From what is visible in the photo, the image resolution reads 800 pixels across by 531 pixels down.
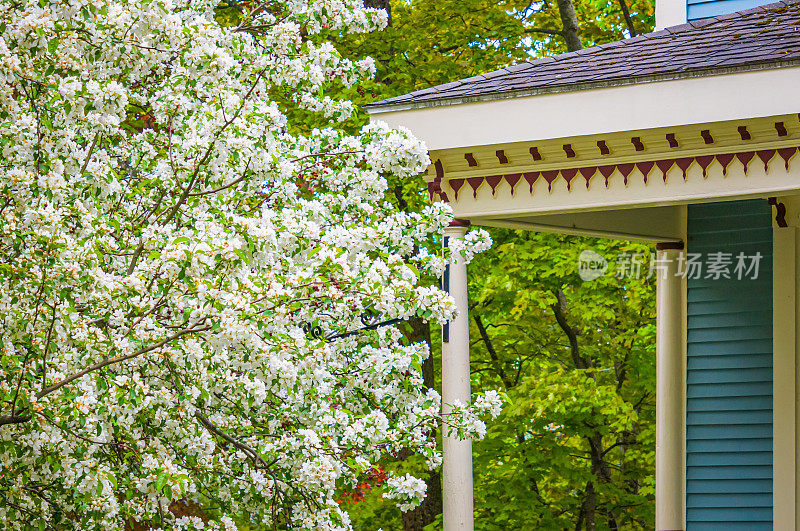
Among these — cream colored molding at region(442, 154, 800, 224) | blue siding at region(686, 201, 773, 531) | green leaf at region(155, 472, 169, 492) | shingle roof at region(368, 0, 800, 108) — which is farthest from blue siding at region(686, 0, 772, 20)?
green leaf at region(155, 472, 169, 492)

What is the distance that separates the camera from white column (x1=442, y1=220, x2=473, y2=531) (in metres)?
5.44

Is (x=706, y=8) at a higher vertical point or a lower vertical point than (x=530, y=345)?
higher

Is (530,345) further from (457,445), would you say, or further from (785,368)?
(457,445)

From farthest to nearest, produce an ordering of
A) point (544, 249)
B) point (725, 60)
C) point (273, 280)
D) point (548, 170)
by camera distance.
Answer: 1. point (544, 249)
2. point (548, 170)
3. point (725, 60)
4. point (273, 280)

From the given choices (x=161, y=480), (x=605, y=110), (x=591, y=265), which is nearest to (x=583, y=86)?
(x=605, y=110)

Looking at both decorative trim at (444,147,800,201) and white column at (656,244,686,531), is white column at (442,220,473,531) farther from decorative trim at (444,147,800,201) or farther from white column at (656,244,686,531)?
white column at (656,244,686,531)

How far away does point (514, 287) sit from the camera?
1188 cm

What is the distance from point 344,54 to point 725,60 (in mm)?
7363

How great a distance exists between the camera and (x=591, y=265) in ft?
39.1

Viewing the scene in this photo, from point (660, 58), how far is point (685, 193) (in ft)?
2.64

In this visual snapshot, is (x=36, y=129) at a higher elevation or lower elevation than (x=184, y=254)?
higher

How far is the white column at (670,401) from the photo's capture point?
7.41 meters

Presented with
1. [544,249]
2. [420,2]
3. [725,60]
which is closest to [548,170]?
[725,60]

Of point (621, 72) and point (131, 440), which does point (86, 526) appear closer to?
point (131, 440)
